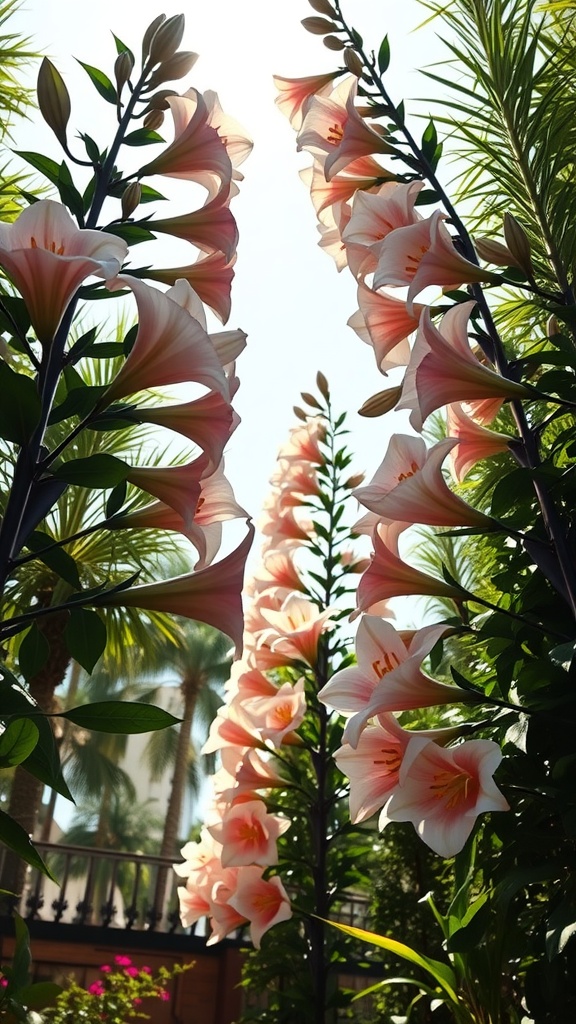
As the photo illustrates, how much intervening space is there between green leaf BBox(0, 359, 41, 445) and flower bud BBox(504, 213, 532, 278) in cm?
93

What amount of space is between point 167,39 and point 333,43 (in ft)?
2.28

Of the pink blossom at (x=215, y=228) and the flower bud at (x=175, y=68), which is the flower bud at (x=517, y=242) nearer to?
the pink blossom at (x=215, y=228)

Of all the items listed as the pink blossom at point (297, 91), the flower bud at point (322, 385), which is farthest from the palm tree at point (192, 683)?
the pink blossom at point (297, 91)

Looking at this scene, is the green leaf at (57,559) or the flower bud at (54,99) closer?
the green leaf at (57,559)

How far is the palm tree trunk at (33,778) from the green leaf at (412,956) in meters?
3.94

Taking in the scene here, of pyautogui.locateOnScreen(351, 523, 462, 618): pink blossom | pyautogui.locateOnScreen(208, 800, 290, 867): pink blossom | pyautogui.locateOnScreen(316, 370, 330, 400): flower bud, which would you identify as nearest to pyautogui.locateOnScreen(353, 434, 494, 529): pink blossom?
pyautogui.locateOnScreen(351, 523, 462, 618): pink blossom

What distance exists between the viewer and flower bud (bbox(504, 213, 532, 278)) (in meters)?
1.46

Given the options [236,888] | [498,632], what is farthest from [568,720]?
[236,888]

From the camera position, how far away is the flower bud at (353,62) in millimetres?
1867

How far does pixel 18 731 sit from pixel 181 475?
415mm

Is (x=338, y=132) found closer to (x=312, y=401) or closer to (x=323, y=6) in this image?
(x=323, y=6)

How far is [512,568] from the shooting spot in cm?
153

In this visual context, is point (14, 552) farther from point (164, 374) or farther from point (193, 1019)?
point (193, 1019)

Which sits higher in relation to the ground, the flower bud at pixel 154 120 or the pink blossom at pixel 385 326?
the flower bud at pixel 154 120
